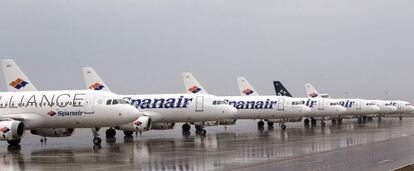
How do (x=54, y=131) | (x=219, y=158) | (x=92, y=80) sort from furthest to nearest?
(x=92, y=80)
(x=54, y=131)
(x=219, y=158)

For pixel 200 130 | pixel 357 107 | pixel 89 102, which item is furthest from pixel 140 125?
pixel 357 107

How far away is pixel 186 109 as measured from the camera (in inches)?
1972

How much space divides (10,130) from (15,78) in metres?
14.8

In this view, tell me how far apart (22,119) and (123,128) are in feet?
29.4

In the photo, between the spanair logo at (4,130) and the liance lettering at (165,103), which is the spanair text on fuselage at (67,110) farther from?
the liance lettering at (165,103)

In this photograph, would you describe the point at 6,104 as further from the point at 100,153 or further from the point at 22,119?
the point at 100,153

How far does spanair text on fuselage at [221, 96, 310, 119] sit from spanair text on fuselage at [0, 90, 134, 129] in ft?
87.1

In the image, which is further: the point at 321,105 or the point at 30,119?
the point at 321,105

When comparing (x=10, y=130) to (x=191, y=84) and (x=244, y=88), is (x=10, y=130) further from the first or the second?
(x=244, y=88)

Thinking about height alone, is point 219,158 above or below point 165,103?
below

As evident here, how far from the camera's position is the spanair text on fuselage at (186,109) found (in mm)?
50156

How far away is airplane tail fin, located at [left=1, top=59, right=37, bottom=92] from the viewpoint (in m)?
49.0

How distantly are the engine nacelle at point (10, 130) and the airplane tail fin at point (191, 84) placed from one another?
105 ft

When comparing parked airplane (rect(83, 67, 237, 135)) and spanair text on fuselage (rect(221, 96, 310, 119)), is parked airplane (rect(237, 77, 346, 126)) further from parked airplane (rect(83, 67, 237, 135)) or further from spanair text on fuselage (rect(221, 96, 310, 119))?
parked airplane (rect(83, 67, 237, 135))
